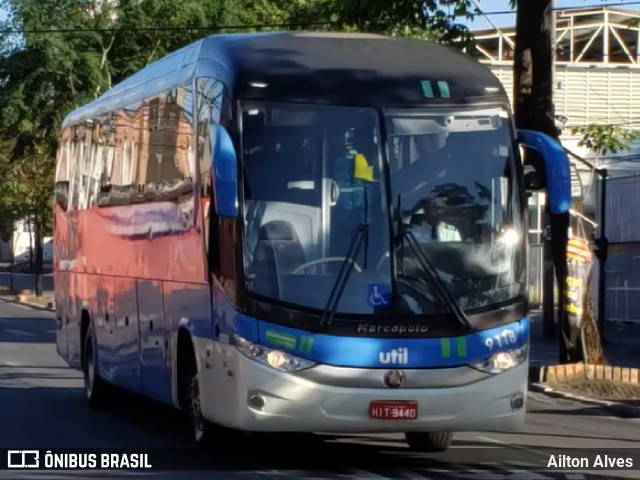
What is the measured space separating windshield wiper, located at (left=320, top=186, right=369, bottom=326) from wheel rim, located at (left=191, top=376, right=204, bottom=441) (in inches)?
74.3

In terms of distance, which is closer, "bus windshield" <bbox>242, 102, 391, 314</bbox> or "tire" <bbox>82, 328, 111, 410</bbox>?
"bus windshield" <bbox>242, 102, 391, 314</bbox>

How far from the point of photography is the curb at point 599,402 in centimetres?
1659

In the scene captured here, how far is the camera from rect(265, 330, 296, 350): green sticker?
10406mm

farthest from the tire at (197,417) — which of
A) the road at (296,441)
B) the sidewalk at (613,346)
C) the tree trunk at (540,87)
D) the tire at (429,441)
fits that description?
the sidewalk at (613,346)

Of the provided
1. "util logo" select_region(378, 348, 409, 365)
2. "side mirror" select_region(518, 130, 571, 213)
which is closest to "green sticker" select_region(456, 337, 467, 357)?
"util logo" select_region(378, 348, 409, 365)

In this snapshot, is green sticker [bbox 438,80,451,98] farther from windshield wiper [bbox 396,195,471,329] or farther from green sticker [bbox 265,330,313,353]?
green sticker [bbox 265,330,313,353]

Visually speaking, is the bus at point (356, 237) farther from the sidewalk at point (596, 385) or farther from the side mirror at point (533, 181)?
the sidewalk at point (596, 385)

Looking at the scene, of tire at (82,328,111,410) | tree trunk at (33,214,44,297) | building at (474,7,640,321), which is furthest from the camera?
tree trunk at (33,214,44,297)

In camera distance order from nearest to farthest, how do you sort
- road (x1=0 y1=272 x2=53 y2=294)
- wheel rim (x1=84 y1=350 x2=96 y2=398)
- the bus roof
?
the bus roof → wheel rim (x1=84 y1=350 x2=96 y2=398) → road (x1=0 y1=272 x2=53 y2=294)

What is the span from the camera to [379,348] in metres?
10.5

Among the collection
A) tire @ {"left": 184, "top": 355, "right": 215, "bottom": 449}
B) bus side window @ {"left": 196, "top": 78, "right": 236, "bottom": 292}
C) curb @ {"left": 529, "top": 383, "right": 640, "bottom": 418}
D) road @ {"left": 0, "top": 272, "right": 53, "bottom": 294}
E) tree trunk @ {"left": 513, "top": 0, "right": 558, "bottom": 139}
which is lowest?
road @ {"left": 0, "top": 272, "right": 53, "bottom": 294}

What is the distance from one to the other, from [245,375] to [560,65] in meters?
41.0

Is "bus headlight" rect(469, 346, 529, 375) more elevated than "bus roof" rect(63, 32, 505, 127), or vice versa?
"bus roof" rect(63, 32, 505, 127)

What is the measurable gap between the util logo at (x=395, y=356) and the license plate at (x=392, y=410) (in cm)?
31
